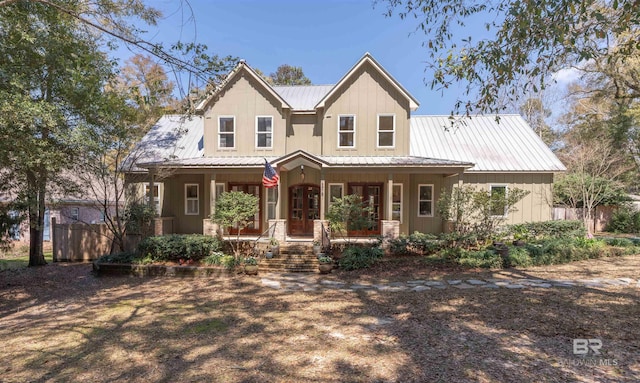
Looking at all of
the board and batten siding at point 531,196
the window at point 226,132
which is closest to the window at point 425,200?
the board and batten siding at point 531,196

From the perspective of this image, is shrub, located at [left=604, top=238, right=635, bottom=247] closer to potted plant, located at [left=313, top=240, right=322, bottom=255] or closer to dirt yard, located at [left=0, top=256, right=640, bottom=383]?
dirt yard, located at [left=0, top=256, right=640, bottom=383]

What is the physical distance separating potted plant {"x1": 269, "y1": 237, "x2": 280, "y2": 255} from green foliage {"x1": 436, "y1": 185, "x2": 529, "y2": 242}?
6195 mm

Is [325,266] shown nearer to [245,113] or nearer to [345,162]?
[345,162]

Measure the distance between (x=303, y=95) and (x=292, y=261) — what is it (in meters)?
9.43

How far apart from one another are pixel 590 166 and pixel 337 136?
1433 cm

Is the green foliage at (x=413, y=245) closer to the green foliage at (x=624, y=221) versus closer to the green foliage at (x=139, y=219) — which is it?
the green foliage at (x=139, y=219)

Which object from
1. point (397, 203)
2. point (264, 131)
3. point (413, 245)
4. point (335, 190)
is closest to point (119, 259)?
point (264, 131)

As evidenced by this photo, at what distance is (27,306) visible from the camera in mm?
7656

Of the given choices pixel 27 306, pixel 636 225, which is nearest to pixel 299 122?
pixel 27 306

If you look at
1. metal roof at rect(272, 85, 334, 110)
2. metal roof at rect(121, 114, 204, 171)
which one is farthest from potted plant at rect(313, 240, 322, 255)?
metal roof at rect(121, 114, 204, 171)

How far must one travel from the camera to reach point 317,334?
506 centimetres

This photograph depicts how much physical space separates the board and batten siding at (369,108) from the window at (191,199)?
6.99 metres

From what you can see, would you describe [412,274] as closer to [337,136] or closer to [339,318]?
[339,318]

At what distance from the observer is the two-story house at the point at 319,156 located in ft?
45.4
